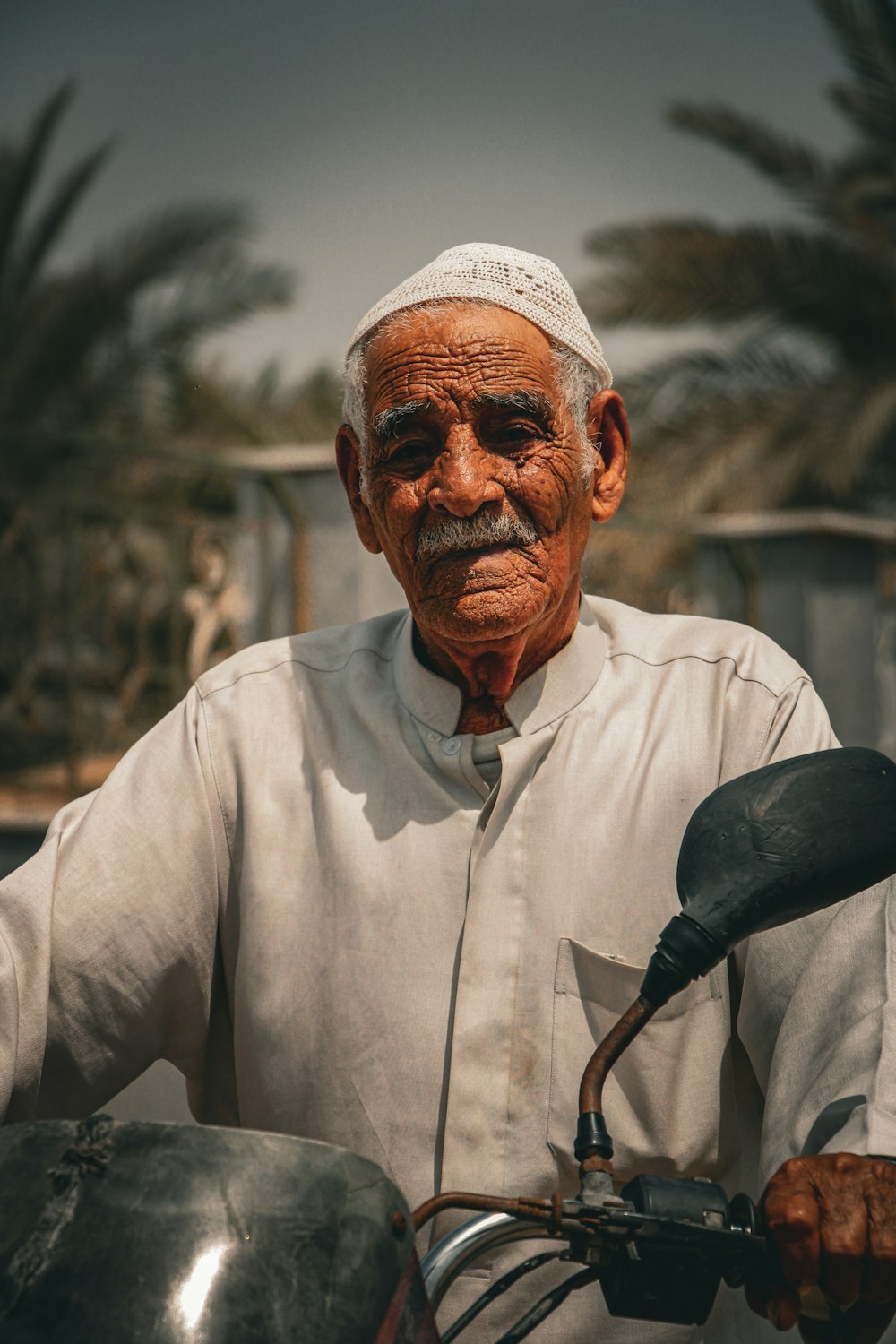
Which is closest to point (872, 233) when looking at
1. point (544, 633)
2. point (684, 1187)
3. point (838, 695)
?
point (838, 695)

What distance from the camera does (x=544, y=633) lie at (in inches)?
78.8

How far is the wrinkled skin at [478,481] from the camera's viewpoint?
1.87 metres

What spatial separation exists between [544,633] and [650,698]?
175mm

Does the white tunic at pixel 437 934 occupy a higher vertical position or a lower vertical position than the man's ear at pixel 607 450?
lower

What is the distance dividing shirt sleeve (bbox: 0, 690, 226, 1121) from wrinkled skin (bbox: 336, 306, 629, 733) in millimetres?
414

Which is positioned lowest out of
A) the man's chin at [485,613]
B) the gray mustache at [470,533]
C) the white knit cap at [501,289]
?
the man's chin at [485,613]

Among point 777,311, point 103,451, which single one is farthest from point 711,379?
point 103,451

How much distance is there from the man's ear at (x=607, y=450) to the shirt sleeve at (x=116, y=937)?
2.23 ft

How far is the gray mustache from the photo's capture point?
187 cm

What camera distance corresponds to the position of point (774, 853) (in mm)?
1212

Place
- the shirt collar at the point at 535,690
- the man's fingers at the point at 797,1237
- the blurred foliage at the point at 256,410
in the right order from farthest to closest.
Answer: the blurred foliage at the point at 256,410, the shirt collar at the point at 535,690, the man's fingers at the point at 797,1237

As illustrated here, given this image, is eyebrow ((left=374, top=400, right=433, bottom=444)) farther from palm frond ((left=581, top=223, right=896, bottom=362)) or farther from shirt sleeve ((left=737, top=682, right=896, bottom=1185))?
palm frond ((left=581, top=223, right=896, bottom=362))

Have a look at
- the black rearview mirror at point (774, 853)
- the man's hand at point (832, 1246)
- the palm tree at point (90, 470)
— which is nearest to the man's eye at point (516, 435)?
the black rearview mirror at point (774, 853)

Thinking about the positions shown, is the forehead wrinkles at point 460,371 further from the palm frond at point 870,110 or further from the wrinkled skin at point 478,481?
the palm frond at point 870,110
